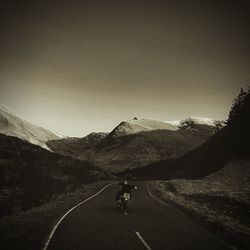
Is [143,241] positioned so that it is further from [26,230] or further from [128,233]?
[26,230]

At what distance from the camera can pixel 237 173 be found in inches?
1898

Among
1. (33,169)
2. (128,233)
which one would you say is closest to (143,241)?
(128,233)

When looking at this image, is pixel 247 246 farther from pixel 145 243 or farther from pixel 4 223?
pixel 4 223

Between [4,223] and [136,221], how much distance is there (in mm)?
5646

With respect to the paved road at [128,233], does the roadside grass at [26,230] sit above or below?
below

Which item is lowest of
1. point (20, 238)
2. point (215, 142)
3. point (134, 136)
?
point (20, 238)

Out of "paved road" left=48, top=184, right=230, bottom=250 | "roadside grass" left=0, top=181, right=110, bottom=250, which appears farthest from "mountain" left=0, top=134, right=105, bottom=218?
"paved road" left=48, top=184, right=230, bottom=250

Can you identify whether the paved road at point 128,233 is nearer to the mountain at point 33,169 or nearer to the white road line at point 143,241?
the white road line at point 143,241

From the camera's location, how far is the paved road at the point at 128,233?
31.8ft

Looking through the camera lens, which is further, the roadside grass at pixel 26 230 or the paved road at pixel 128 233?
the paved road at pixel 128 233

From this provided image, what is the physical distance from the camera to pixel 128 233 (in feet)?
37.7

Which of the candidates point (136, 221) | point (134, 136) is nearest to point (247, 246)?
point (136, 221)

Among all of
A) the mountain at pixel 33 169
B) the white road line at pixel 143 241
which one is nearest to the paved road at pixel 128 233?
the white road line at pixel 143 241

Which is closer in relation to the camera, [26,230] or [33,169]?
[26,230]
